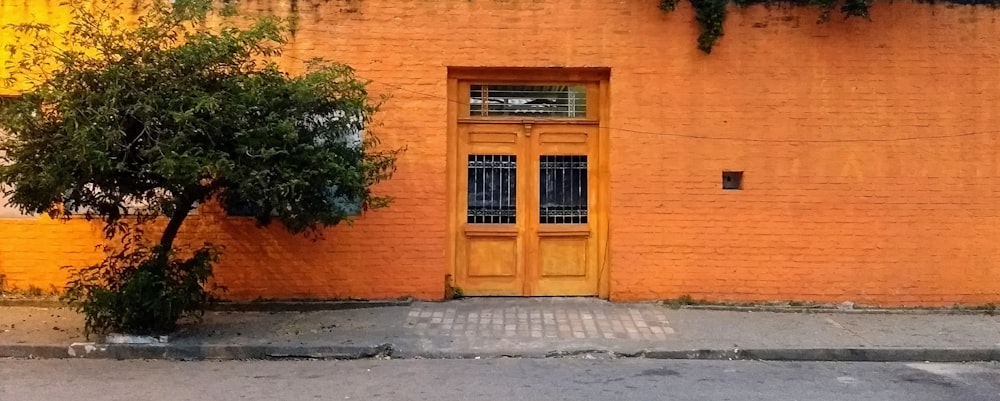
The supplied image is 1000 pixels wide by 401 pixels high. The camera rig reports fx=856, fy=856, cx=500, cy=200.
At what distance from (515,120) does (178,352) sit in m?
4.42

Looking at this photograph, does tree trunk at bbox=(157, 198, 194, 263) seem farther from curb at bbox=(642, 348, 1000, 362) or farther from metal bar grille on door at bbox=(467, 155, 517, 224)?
curb at bbox=(642, 348, 1000, 362)

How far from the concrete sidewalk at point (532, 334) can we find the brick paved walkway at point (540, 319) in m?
0.01

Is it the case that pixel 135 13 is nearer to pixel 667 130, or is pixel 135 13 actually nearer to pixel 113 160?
pixel 113 160

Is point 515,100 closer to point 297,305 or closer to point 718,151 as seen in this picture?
point 718,151

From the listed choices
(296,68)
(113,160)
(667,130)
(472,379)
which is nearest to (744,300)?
(667,130)

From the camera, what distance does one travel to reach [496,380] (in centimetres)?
689

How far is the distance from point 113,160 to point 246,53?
149 centimetres

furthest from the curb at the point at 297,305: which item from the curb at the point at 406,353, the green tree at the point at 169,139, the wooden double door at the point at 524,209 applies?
the curb at the point at 406,353

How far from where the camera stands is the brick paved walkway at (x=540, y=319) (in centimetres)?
844

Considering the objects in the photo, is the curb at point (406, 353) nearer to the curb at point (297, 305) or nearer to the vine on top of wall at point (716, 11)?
the curb at point (297, 305)

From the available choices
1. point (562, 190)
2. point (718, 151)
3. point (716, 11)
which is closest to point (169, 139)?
point (562, 190)

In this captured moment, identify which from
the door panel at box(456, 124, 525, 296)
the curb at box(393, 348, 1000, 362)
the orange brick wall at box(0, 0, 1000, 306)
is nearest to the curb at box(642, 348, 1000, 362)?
the curb at box(393, 348, 1000, 362)

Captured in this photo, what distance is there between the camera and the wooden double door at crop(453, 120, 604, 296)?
9.93 metres

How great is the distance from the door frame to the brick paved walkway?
47 cm
